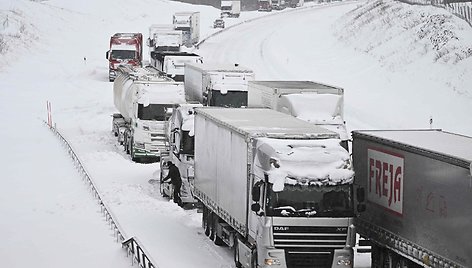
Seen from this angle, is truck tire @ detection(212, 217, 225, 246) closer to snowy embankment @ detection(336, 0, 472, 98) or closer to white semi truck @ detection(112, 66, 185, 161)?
white semi truck @ detection(112, 66, 185, 161)

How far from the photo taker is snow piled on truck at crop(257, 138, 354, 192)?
18094mm

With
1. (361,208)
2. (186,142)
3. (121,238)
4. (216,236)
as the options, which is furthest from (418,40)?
(361,208)

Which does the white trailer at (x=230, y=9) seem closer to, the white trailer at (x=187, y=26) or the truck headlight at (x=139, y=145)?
the white trailer at (x=187, y=26)

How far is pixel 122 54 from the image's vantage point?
64.9m

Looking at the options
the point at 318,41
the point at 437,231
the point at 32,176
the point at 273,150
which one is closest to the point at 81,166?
the point at 32,176

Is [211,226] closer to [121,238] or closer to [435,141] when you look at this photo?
[121,238]

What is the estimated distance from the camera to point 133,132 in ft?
121

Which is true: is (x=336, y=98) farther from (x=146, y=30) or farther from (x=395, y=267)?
(x=146, y=30)

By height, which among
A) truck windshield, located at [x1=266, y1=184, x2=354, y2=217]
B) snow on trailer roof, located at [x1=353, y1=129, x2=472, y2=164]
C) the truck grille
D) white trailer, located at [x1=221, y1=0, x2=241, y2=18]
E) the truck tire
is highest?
white trailer, located at [x1=221, y1=0, x2=241, y2=18]

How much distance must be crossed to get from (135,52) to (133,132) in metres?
29.3

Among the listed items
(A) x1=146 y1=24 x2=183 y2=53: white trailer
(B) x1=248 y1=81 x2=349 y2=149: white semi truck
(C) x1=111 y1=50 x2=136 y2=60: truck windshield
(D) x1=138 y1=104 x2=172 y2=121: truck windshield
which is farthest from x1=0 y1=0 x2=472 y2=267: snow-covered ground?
(A) x1=146 y1=24 x2=183 y2=53: white trailer

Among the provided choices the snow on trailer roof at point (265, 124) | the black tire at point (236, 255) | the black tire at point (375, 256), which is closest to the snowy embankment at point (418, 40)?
the snow on trailer roof at point (265, 124)

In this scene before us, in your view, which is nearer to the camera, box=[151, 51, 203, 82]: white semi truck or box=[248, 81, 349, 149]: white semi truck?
box=[248, 81, 349, 149]: white semi truck

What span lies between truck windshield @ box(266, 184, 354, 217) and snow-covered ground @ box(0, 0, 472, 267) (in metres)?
3.59
